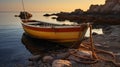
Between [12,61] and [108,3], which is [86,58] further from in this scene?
[108,3]

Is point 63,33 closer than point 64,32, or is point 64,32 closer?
point 64,32

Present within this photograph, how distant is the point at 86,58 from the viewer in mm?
12617

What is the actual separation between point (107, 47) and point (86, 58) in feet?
15.3

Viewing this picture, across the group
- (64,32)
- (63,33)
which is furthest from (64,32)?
(63,33)

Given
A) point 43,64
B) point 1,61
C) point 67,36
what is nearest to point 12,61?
point 1,61

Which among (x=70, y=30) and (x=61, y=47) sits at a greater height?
(x=70, y=30)

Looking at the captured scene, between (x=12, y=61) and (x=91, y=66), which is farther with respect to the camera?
(x=12, y=61)

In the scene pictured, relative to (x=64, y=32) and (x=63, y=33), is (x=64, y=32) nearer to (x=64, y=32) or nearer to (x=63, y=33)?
(x=64, y=32)

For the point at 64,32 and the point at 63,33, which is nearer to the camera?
the point at 64,32

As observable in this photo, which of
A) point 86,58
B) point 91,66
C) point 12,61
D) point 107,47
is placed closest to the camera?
point 91,66

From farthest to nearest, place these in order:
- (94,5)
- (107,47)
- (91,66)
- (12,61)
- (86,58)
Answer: (94,5)
(107,47)
(12,61)
(86,58)
(91,66)

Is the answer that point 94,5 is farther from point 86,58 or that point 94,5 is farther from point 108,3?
point 86,58

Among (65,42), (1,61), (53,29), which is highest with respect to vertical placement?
(53,29)

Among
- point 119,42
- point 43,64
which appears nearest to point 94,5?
Result: point 119,42
